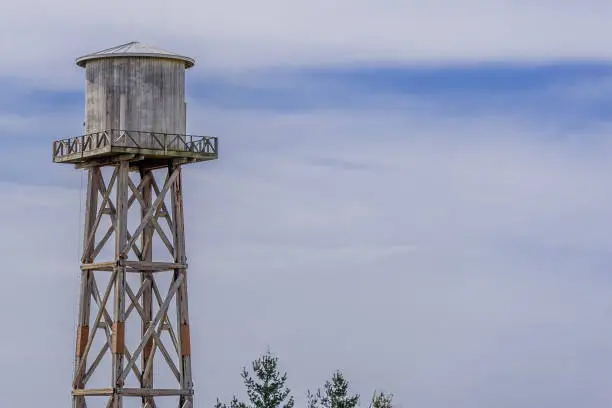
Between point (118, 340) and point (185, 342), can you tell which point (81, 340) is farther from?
point (185, 342)

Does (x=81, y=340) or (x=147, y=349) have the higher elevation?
(x=81, y=340)

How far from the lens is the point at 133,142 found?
4225 inches

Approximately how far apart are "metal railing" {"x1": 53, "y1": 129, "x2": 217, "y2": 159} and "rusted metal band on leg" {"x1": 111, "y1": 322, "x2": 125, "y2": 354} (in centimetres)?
646

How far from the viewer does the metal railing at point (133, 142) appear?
10725 cm

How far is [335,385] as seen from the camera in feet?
394

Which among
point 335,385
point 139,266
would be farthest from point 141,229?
point 335,385

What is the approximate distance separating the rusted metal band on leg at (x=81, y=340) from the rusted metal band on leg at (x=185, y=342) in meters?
3.51

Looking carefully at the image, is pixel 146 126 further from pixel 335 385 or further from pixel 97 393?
pixel 335 385

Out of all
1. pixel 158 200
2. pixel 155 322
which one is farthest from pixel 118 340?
pixel 158 200

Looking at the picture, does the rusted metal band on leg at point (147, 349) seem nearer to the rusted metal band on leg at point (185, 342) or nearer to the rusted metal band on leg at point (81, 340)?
the rusted metal band on leg at point (185, 342)

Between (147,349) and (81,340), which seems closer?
(81,340)

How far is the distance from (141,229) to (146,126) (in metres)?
3.74

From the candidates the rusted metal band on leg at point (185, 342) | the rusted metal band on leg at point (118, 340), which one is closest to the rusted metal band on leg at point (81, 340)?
the rusted metal band on leg at point (118, 340)

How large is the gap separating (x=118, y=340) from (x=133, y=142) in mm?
7156
